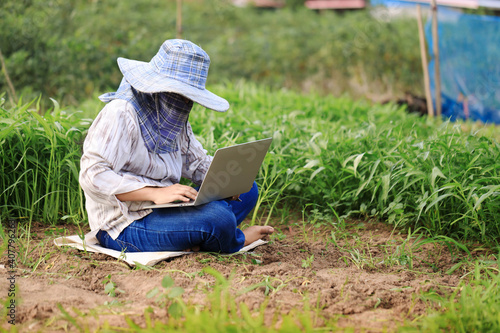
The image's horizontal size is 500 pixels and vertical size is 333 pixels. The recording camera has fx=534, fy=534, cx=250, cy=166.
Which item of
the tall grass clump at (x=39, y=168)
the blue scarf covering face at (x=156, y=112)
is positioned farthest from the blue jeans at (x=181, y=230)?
the tall grass clump at (x=39, y=168)

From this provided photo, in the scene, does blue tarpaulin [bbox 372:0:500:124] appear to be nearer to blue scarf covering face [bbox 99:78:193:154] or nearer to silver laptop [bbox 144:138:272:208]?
silver laptop [bbox 144:138:272:208]

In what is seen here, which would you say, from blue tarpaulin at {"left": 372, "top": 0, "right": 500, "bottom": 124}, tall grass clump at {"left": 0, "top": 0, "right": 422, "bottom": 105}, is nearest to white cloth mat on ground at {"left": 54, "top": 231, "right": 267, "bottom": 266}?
tall grass clump at {"left": 0, "top": 0, "right": 422, "bottom": 105}

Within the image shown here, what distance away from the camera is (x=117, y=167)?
7.78ft

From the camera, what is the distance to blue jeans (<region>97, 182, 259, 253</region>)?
2447 millimetres

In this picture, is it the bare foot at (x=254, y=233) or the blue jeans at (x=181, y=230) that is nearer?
the blue jeans at (x=181, y=230)

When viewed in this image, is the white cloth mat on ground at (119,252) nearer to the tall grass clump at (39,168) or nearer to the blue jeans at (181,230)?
the blue jeans at (181,230)

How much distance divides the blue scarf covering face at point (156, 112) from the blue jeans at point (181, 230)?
1.10 feet

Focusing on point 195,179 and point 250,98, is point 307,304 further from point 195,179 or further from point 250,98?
point 250,98

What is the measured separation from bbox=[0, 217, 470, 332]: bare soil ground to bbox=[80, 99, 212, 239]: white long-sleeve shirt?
0.78 feet

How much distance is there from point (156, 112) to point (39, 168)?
1.00 meters

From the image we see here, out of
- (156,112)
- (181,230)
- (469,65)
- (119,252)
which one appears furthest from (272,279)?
(469,65)

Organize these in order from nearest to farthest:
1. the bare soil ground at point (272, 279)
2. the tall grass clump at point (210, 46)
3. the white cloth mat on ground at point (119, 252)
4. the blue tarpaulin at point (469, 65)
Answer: the bare soil ground at point (272, 279) → the white cloth mat on ground at point (119, 252) → the tall grass clump at point (210, 46) → the blue tarpaulin at point (469, 65)

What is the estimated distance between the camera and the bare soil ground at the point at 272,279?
6.34 feet

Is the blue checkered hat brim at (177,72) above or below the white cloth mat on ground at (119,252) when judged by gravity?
above
